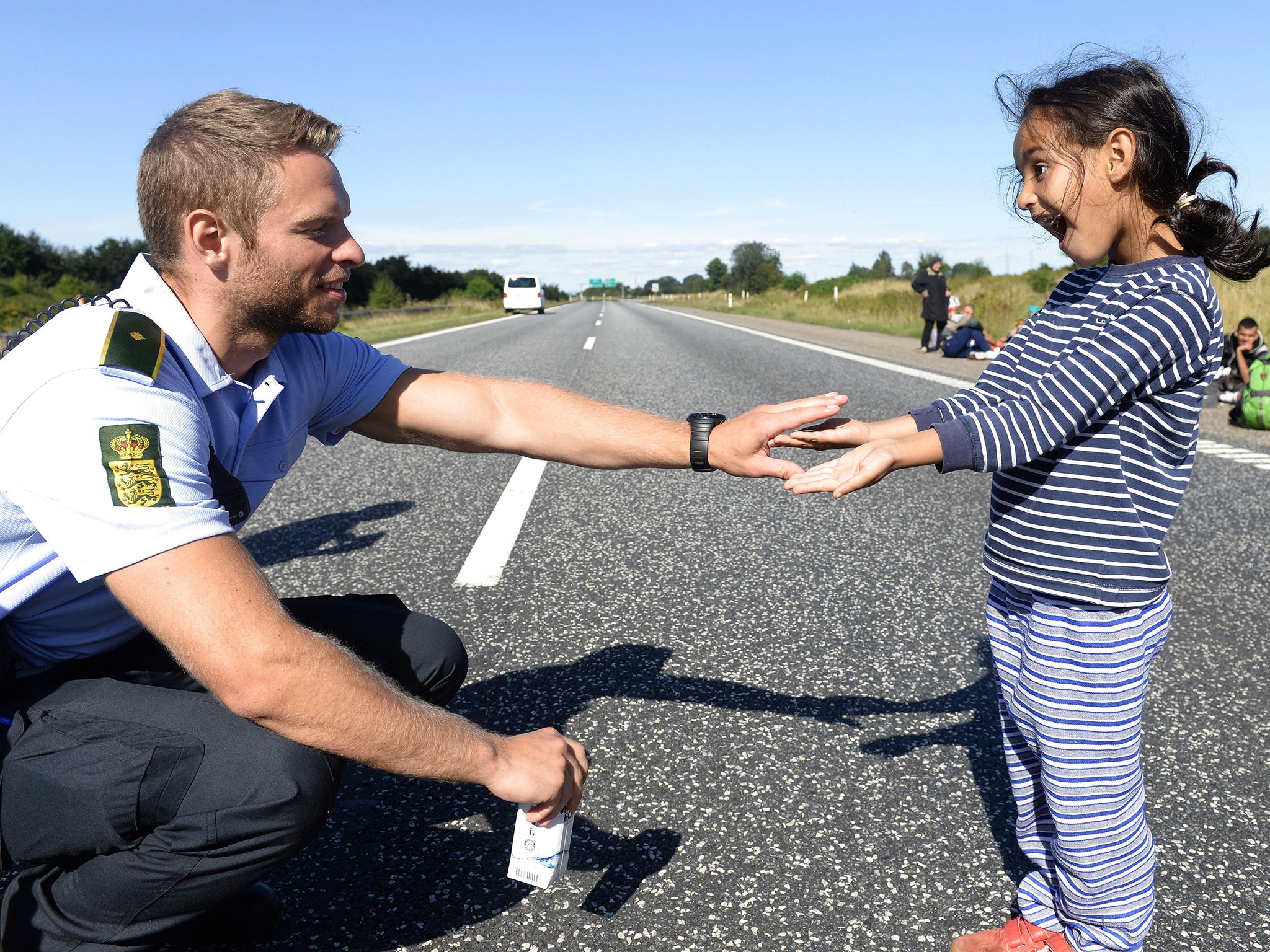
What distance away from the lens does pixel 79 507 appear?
1503 mm

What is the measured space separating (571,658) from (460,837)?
1027 mm

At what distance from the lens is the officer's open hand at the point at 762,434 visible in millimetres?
2162

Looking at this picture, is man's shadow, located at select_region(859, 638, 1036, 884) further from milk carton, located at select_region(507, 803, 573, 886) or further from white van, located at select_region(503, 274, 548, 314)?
white van, located at select_region(503, 274, 548, 314)

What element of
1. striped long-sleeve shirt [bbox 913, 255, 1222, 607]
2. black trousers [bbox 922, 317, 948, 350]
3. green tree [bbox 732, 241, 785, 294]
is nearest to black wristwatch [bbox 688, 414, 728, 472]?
striped long-sleeve shirt [bbox 913, 255, 1222, 607]

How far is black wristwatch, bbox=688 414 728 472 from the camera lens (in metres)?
2.54

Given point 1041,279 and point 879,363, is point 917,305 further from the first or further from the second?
point 879,363

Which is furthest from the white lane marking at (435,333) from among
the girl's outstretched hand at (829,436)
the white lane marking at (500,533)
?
the girl's outstretched hand at (829,436)

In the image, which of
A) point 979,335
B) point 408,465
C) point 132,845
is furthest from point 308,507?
point 979,335

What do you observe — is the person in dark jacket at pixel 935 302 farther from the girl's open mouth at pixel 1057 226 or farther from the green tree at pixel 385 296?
the green tree at pixel 385 296

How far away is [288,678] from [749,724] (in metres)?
1.57

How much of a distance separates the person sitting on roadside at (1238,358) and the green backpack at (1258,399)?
1.44 metres

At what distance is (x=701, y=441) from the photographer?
8.36 feet

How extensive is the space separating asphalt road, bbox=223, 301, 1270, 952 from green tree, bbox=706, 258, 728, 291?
150 metres

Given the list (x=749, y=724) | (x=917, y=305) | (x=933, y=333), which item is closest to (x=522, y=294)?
(x=917, y=305)
